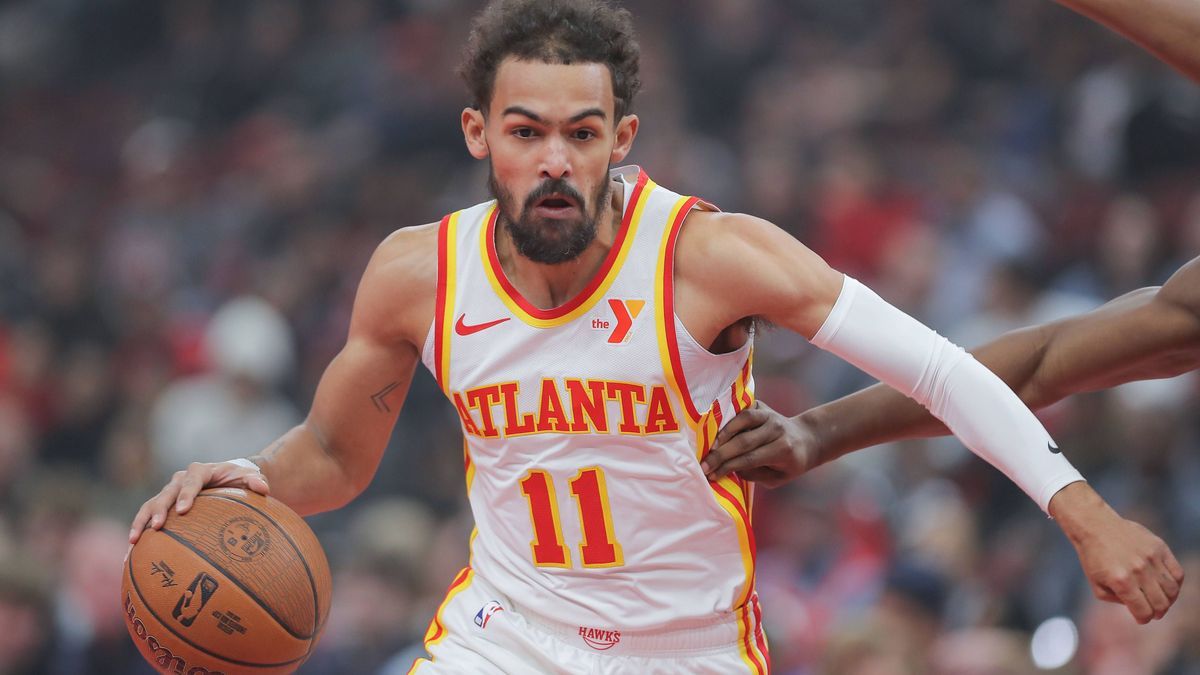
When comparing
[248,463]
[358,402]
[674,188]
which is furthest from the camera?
[674,188]

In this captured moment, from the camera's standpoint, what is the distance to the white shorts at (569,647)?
3.96 metres

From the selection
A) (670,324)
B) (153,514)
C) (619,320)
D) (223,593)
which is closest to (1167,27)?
(670,324)

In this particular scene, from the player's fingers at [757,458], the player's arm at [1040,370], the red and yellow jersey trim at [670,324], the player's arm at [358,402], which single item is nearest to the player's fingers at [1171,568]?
the player's arm at [1040,370]

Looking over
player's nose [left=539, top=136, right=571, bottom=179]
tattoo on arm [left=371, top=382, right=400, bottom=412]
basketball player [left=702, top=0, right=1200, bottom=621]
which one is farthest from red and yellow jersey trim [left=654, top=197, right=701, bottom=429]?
tattoo on arm [left=371, top=382, right=400, bottom=412]

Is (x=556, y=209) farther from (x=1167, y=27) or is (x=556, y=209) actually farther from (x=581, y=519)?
(x=1167, y=27)

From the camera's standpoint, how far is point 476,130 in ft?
13.3

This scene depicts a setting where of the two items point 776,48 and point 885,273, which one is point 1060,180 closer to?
point 885,273

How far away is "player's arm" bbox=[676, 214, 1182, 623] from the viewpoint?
3496 millimetres

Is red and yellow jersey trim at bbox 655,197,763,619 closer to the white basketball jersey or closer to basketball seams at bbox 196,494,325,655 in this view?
the white basketball jersey

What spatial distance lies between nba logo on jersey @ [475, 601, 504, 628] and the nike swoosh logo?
0.72 metres

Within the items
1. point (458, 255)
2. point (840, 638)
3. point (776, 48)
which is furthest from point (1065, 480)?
point (776, 48)

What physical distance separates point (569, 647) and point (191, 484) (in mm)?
1045

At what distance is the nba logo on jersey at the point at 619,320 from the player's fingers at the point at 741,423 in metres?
0.39

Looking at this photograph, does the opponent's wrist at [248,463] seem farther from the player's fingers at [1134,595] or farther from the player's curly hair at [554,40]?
the player's fingers at [1134,595]
